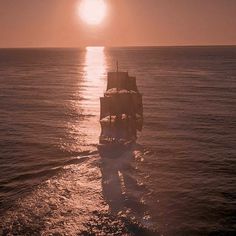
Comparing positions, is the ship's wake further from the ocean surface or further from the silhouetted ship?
the silhouetted ship

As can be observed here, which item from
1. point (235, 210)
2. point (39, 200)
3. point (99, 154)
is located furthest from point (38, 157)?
point (235, 210)

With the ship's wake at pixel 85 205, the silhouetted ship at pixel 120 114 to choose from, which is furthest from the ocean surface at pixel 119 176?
the silhouetted ship at pixel 120 114

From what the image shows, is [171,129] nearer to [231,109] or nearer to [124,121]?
[124,121]

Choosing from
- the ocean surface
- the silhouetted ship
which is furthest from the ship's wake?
the silhouetted ship

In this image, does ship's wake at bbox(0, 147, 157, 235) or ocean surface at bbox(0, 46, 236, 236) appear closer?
ship's wake at bbox(0, 147, 157, 235)

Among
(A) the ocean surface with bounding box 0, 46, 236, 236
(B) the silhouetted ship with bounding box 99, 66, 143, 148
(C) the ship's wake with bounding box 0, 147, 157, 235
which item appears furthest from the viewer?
(B) the silhouetted ship with bounding box 99, 66, 143, 148

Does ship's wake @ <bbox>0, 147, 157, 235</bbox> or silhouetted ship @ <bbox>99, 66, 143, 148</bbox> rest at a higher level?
silhouetted ship @ <bbox>99, 66, 143, 148</bbox>

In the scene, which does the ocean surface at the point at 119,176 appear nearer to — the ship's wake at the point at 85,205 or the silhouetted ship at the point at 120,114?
the ship's wake at the point at 85,205

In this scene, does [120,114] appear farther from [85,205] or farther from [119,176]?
[85,205]

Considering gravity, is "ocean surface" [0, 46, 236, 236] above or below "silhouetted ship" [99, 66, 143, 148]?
below

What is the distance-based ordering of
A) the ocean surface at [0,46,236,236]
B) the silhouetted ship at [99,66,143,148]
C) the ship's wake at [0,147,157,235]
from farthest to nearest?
the silhouetted ship at [99,66,143,148] < the ocean surface at [0,46,236,236] < the ship's wake at [0,147,157,235]

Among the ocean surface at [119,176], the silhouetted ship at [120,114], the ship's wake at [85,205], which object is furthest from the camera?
the silhouetted ship at [120,114]
